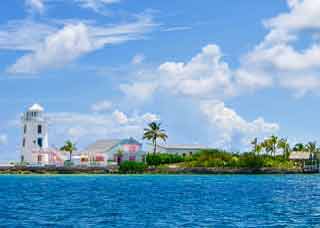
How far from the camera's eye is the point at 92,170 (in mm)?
151125

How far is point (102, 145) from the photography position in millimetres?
178375

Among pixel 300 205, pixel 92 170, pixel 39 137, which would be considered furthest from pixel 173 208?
pixel 39 137

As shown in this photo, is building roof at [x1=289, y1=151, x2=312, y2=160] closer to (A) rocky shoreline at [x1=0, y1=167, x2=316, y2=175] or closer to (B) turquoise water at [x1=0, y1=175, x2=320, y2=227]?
(A) rocky shoreline at [x1=0, y1=167, x2=316, y2=175]

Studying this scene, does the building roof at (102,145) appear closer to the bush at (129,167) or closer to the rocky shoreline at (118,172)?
the rocky shoreline at (118,172)

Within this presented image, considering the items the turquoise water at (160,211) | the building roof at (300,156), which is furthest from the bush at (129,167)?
the turquoise water at (160,211)

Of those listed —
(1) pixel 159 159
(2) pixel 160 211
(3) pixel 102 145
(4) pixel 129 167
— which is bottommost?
(2) pixel 160 211

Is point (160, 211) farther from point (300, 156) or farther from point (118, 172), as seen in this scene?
point (300, 156)

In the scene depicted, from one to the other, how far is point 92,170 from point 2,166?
916 inches

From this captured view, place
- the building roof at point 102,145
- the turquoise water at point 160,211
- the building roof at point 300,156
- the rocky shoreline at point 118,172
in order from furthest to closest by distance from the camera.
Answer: the building roof at point 300,156
the building roof at point 102,145
the rocky shoreline at point 118,172
the turquoise water at point 160,211

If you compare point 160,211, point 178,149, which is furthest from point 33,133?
point 160,211

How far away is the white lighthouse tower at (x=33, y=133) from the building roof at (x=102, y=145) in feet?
60.8

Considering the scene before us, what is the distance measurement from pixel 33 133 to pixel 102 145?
24.5m

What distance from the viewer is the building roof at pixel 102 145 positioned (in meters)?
173

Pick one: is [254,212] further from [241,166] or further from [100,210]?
[241,166]
